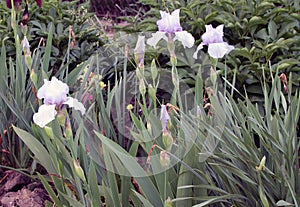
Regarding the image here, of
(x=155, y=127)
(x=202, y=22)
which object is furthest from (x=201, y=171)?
(x=202, y=22)

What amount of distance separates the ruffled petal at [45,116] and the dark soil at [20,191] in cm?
90

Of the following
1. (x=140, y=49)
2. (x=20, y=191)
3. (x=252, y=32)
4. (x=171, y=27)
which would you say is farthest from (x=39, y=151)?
(x=252, y=32)

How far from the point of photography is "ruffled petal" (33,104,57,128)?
1.32 metres

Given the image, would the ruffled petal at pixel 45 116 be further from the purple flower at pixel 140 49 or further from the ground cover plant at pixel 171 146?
the purple flower at pixel 140 49

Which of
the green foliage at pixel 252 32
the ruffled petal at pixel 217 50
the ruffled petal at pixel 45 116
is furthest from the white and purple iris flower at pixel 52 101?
the green foliage at pixel 252 32

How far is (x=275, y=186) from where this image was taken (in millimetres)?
1593

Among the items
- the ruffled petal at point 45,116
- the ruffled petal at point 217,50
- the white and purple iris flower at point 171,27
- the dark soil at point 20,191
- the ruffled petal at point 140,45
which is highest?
the white and purple iris flower at point 171,27

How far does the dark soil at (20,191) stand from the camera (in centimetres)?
214

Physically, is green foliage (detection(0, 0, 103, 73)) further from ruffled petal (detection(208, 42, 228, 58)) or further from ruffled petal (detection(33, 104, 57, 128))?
ruffled petal (detection(33, 104, 57, 128))

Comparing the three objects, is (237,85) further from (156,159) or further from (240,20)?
(156,159)

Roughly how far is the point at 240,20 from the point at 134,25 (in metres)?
0.71

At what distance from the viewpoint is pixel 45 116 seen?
133 centimetres

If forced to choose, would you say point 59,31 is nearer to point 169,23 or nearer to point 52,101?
point 169,23

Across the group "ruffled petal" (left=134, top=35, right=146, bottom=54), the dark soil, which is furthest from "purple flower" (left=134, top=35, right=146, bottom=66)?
the dark soil
